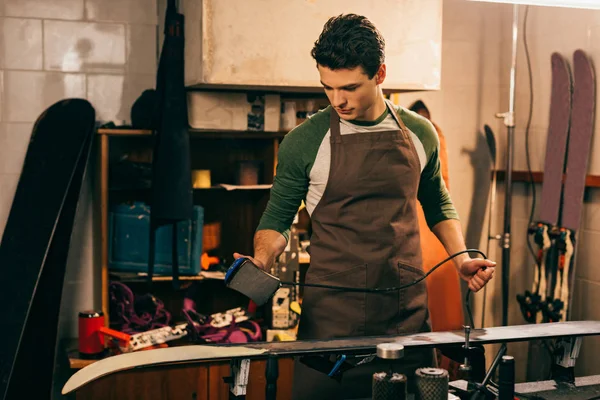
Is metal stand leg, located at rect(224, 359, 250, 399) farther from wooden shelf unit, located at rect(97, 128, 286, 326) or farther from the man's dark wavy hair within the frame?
wooden shelf unit, located at rect(97, 128, 286, 326)

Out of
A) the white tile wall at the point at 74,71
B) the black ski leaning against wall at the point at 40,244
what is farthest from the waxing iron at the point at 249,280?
the white tile wall at the point at 74,71

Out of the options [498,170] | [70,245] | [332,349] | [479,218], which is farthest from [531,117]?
[332,349]

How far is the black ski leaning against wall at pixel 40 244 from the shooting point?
3162mm

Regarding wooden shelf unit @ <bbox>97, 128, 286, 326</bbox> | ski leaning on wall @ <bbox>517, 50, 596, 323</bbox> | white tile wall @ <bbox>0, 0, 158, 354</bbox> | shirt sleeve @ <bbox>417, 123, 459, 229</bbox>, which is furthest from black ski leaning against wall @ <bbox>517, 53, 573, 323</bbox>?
white tile wall @ <bbox>0, 0, 158, 354</bbox>

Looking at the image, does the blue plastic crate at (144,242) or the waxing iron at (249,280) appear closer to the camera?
the waxing iron at (249,280)

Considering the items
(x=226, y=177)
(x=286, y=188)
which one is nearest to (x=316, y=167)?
(x=286, y=188)

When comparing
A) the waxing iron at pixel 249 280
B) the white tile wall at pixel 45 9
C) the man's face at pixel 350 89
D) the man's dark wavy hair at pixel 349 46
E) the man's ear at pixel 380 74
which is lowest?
the waxing iron at pixel 249 280

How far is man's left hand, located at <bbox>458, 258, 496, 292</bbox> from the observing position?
2.06 metres

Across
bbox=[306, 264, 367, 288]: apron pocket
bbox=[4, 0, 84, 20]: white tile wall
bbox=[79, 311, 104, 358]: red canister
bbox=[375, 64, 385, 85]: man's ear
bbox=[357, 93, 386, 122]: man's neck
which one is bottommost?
bbox=[79, 311, 104, 358]: red canister

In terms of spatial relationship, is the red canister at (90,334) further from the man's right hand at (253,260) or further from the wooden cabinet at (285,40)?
the man's right hand at (253,260)

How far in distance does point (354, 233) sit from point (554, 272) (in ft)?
5.77

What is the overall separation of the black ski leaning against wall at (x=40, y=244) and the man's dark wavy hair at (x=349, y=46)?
5.35 feet

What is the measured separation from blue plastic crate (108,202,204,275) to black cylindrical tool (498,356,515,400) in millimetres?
2209

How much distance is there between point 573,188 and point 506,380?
2.22 metres
